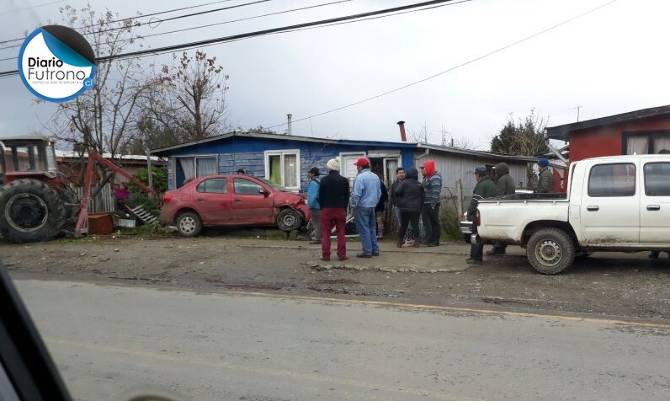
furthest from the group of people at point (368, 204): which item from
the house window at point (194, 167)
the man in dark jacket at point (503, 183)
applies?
the house window at point (194, 167)

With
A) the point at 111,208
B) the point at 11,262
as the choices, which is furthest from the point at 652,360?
the point at 111,208

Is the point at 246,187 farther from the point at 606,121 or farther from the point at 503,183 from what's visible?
the point at 606,121

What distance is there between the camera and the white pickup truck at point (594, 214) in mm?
8812

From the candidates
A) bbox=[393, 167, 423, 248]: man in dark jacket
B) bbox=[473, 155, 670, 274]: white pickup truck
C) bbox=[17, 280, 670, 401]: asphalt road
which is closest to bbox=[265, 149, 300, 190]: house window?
bbox=[393, 167, 423, 248]: man in dark jacket

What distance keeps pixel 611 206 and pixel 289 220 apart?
7927mm

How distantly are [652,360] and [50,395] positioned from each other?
511cm

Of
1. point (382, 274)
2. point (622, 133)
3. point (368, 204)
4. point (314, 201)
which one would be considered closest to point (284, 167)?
point (314, 201)

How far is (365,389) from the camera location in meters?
4.60

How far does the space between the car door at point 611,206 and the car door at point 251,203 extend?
7.94 meters

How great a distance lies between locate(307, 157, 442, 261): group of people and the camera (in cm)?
1071

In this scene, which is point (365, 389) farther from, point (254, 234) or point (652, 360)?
point (254, 234)

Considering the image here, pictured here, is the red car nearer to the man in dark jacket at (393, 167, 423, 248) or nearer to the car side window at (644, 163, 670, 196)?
the man in dark jacket at (393, 167, 423, 248)

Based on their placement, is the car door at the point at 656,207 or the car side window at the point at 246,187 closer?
the car door at the point at 656,207

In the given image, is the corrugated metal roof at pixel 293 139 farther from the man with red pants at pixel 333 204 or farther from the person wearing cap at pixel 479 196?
the man with red pants at pixel 333 204
